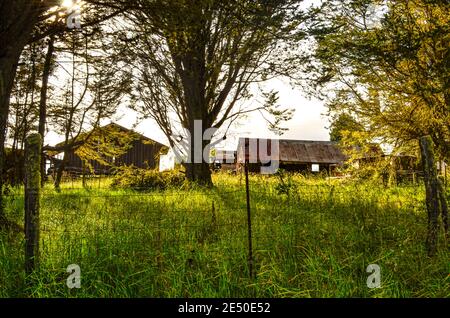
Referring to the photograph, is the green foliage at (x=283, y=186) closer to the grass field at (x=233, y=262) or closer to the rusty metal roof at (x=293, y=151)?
the grass field at (x=233, y=262)

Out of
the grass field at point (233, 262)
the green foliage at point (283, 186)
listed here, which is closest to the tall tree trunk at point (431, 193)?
the grass field at point (233, 262)

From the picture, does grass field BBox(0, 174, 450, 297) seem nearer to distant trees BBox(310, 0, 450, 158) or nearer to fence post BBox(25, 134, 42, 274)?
fence post BBox(25, 134, 42, 274)

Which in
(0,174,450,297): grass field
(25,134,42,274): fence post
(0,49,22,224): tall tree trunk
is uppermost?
(0,49,22,224): tall tree trunk

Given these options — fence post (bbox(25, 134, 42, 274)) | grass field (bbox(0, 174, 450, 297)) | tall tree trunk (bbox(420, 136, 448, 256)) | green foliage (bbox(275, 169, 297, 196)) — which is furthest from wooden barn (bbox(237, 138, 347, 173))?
fence post (bbox(25, 134, 42, 274))

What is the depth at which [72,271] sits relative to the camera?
4.64 metres

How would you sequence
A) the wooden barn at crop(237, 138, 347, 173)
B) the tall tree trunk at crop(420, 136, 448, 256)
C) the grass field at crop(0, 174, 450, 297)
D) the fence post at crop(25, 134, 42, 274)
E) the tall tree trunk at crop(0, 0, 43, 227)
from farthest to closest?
the wooden barn at crop(237, 138, 347, 173)
the tall tree trunk at crop(0, 0, 43, 227)
the tall tree trunk at crop(420, 136, 448, 256)
the fence post at crop(25, 134, 42, 274)
the grass field at crop(0, 174, 450, 297)

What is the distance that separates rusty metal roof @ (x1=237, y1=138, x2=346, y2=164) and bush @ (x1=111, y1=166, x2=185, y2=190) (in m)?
22.9

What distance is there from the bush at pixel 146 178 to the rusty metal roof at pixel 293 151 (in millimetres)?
22898

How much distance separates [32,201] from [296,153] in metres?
39.0

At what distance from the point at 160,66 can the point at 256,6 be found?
9.53 m

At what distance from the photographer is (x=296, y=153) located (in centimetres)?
4269

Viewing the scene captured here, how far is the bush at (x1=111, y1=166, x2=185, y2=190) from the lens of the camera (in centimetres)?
1731

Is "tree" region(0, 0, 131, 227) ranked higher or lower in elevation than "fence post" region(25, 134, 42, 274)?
higher

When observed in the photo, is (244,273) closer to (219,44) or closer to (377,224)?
(377,224)
